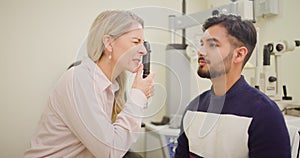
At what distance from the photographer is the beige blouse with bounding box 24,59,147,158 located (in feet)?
2.51

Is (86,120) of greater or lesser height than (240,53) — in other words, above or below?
below

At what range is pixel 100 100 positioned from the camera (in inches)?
32.2

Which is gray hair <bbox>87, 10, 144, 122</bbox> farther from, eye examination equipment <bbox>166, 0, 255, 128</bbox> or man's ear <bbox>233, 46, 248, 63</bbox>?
man's ear <bbox>233, 46, 248, 63</bbox>

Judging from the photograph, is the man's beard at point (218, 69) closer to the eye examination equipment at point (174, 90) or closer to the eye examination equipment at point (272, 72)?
the eye examination equipment at point (174, 90)

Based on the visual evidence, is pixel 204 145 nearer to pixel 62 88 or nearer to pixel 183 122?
pixel 183 122

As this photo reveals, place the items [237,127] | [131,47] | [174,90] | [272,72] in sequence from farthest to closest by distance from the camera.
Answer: [272,72]
[174,90]
[237,127]
[131,47]

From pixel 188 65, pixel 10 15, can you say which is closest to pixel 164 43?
pixel 188 65

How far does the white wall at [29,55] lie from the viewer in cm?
159

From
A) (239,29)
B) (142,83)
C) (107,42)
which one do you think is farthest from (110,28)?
(239,29)

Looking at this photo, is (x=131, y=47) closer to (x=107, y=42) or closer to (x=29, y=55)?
(x=107, y=42)

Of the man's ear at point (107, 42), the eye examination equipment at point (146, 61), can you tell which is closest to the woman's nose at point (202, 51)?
the eye examination equipment at point (146, 61)


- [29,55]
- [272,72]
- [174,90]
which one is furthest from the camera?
[29,55]

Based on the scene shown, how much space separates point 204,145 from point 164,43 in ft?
1.24

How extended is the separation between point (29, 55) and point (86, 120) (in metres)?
1.07
